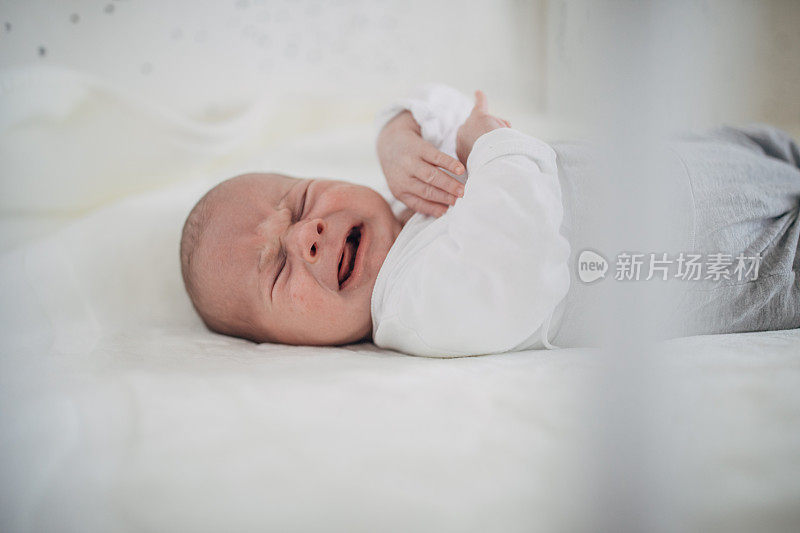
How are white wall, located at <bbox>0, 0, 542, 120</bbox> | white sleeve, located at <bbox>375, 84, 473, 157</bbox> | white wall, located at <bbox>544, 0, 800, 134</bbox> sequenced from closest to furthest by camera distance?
white wall, located at <bbox>544, 0, 800, 134</bbox> < white sleeve, located at <bbox>375, 84, 473, 157</bbox> < white wall, located at <bbox>0, 0, 542, 120</bbox>

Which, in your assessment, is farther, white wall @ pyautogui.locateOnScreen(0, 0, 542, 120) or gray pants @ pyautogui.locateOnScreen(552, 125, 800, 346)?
white wall @ pyautogui.locateOnScreen(0, 0, 542, 120)

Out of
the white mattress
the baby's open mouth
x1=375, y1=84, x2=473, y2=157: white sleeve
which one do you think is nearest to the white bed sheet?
the white mattress

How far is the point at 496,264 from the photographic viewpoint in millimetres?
538

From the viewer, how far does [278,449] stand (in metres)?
0.35

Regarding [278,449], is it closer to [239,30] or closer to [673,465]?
[673,465]

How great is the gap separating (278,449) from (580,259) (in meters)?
0.24

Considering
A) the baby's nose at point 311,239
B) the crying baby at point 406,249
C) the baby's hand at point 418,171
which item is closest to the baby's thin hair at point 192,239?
the crying baby at point 406,249

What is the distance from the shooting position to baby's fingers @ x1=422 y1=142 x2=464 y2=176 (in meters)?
0.63

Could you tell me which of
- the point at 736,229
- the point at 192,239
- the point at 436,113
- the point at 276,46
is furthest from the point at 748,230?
the point at 276,46

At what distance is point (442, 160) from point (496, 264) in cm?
18

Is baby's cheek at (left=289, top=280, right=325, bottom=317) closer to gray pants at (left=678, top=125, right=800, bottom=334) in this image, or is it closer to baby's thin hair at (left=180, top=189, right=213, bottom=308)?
baby's thin hair at (left=180, top=189, right=213, bottom=308)

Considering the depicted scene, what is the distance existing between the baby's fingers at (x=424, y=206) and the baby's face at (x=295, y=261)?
0.04m

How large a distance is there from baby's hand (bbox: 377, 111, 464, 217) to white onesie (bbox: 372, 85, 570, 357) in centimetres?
6

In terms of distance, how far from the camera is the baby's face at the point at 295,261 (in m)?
0.64
